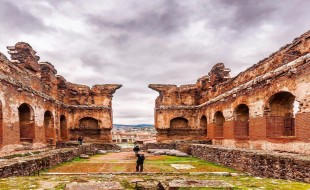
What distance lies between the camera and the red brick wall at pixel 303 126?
30.7 feet

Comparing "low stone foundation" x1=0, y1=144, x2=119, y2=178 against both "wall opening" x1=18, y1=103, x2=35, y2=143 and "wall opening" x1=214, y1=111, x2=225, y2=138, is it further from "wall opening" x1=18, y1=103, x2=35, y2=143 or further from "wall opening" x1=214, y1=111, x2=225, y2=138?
"wall opening" x1=214, y1=111, x2=225, y2=138

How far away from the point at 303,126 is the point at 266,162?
A: 114 inches

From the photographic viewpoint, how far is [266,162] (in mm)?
7812

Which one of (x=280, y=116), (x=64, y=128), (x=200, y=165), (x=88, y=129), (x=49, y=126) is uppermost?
(x=280, y=116)

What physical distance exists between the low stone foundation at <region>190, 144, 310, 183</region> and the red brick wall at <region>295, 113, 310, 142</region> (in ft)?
5.68

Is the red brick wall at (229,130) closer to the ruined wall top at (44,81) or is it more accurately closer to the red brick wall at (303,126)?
the red brick wall at (303,126)

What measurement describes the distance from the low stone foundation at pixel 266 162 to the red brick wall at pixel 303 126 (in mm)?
1730

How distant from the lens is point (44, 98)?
1720 cm

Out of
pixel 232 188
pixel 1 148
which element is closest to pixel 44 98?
pixel 1 148

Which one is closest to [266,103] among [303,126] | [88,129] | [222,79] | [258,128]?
[258,128]

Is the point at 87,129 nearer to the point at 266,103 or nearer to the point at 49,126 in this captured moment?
the point at 49,126

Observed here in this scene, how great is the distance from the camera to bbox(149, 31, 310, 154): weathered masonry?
9742 mm

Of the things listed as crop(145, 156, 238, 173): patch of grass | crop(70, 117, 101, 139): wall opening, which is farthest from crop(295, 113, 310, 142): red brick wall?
crop(70, 117, 101, 139): wall opening

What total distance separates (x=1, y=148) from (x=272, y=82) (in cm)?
1195
